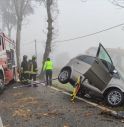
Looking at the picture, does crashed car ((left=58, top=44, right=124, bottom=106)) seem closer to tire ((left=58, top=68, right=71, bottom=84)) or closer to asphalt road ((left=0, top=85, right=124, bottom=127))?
asphalt road ((left=0, top=85, right=124, bottom=127))

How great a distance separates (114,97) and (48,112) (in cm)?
319

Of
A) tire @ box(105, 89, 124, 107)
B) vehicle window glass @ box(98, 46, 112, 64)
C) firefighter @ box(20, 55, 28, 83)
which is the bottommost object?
tire @ box(105, 89, 124, 107)

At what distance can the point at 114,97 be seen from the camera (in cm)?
1543

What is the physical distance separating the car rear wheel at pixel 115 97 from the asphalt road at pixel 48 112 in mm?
849

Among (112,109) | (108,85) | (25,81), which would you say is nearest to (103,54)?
(108,85)

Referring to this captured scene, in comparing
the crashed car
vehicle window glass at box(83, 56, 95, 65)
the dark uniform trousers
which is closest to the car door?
the crashed car

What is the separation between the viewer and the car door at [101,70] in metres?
15.9

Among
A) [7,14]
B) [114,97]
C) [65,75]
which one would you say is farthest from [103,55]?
[7,14]

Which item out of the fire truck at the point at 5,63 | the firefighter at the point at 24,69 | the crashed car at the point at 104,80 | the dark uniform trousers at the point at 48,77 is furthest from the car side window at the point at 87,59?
the firefighter at the point at 24,69

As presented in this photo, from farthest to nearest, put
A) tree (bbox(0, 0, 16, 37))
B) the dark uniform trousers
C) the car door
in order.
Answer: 1. tree (bbox(0, 0, 16, 37))
2. the dark uniform trousers
3. the car door

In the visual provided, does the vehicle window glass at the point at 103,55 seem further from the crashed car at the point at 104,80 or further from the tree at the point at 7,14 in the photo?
the tree at the point at 7,14

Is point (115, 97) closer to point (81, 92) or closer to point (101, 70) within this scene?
point (101, 70)

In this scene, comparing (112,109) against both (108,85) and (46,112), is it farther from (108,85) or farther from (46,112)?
(46,112)

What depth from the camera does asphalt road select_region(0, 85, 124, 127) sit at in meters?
11.8
